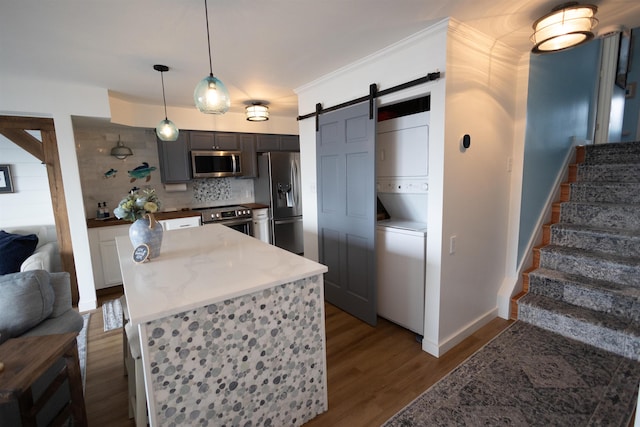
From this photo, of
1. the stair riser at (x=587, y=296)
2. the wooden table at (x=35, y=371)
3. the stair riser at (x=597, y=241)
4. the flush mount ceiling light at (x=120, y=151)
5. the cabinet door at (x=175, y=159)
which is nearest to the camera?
the wooden table at (x=35, y=371)

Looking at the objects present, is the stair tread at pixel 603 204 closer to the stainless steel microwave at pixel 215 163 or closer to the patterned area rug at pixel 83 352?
the stainless steel microwave at pixel 215 163

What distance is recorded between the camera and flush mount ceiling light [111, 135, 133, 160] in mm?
3895

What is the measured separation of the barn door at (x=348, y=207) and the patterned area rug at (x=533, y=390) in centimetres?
91

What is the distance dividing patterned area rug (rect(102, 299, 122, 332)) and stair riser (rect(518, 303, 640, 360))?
11.9 ft

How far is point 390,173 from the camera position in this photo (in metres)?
2.67

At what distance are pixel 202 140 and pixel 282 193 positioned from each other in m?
1.35

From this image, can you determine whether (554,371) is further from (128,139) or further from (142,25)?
(128,139)

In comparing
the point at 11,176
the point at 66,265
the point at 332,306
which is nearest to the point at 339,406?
the point at 332,306

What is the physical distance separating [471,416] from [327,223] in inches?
75.9

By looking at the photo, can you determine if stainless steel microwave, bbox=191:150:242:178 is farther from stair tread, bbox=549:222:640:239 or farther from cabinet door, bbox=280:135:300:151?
stair tread, bbox=549:222:640:239

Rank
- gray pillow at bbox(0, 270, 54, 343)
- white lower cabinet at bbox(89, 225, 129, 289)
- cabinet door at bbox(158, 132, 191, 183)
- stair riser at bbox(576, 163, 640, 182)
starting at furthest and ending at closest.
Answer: cabinet door at bbox(158, 132, 191, 183), white lower cabinet at bbox(89, 225, 129, 289), stair riser at bbox(576, 163, 640, 182), gray pillow at bbox(0, 270, 54, 343)

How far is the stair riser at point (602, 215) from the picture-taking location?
8.81 ft

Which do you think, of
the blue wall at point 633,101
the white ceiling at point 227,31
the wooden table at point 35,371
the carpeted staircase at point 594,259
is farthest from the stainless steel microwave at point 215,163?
the blue wall at point 633,101

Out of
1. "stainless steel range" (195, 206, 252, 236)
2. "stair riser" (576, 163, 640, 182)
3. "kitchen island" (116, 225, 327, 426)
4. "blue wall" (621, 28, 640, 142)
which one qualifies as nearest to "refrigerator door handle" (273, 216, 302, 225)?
"stainless steel range" (195, 206, 252, 236)
